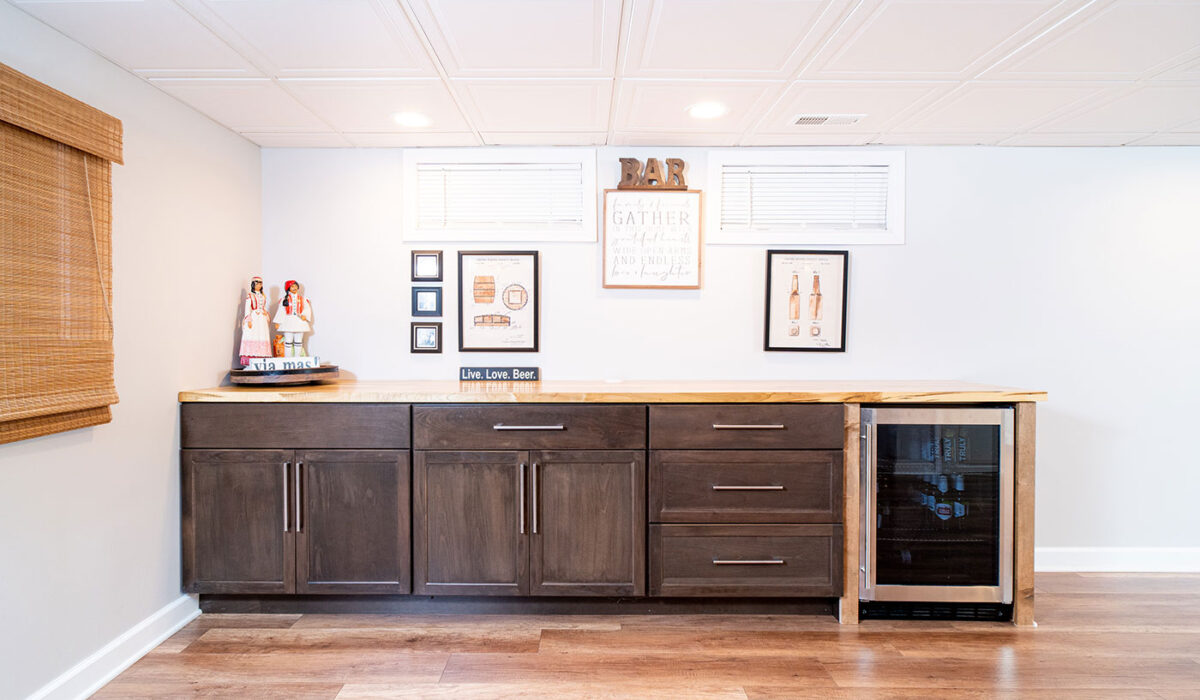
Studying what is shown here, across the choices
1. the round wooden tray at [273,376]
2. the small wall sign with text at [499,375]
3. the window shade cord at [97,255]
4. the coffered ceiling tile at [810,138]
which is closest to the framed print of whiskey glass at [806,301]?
the coffered ceiling tile at [810,138]

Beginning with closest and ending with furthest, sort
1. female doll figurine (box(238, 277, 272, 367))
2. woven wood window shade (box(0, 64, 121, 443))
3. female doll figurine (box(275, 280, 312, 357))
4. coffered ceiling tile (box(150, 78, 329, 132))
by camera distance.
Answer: woven wood window shade (box(0, 64, 121, 443))
coffered ceiling tile (box(150, 78, 329, 132))
female doll figurine (box(238, 277, 272, 367))
female doll figurine (box(275, 280, 312, 357))

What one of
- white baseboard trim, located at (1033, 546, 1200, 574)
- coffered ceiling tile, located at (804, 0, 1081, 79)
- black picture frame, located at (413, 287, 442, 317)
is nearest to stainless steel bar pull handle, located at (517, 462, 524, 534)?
black picture frame, located at (413, 287, 442, 317)

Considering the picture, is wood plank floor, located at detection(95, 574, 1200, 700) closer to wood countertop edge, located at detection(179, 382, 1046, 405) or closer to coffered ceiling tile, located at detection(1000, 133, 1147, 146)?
wood countertop edge, located at detection(179, 382, 1046, 405)

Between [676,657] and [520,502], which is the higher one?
[520,502]

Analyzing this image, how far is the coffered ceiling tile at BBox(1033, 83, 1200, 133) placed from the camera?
2301mm

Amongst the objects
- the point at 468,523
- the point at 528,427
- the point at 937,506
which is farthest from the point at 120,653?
the point at 937,506

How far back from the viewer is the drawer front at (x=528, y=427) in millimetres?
2391

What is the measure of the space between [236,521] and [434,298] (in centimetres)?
128

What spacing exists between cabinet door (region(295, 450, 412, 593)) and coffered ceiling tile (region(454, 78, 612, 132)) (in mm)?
1433

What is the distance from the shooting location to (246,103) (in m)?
2.41

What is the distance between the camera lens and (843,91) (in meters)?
2.28

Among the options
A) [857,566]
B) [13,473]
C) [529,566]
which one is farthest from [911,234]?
[13,473]

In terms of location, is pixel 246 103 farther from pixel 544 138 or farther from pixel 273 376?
pixel 544 138

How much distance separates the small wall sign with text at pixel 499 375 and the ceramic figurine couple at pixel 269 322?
787 millimetres
